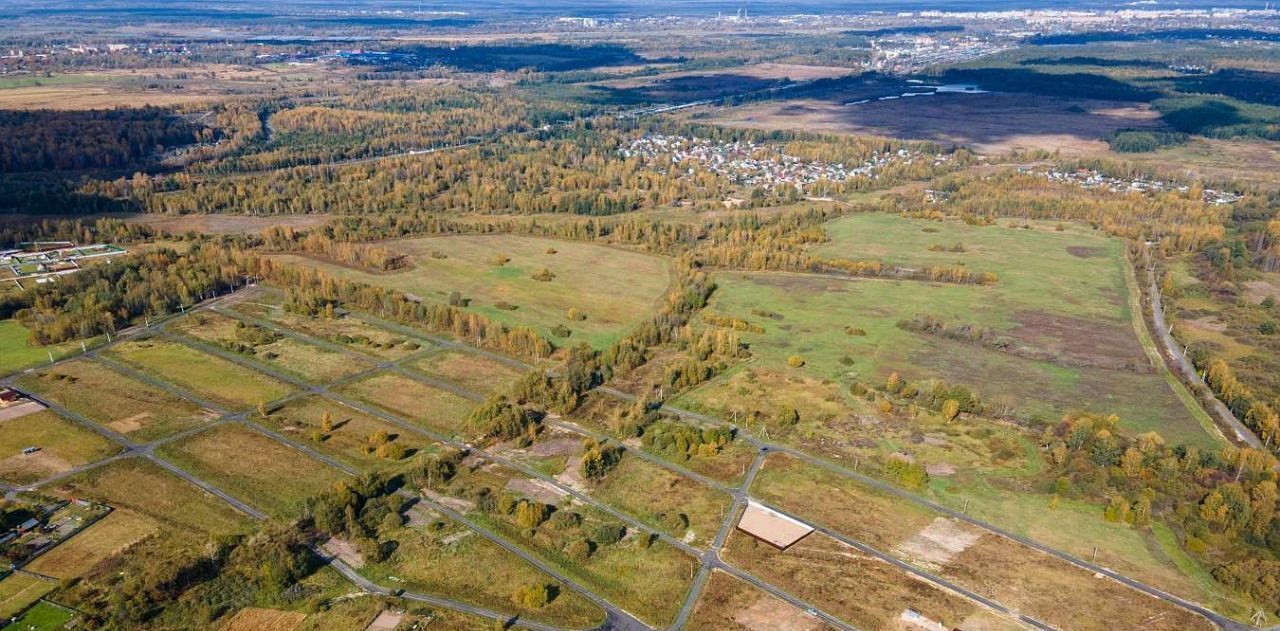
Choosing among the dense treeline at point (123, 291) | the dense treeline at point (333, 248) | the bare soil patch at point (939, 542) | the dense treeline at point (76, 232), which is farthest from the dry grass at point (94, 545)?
the dense treeline at point (76, 232)

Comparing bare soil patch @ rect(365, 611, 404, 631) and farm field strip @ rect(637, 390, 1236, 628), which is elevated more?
bare soil patch @ rect(365, 611, 404, 631)

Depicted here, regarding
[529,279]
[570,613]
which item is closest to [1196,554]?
[570,613]

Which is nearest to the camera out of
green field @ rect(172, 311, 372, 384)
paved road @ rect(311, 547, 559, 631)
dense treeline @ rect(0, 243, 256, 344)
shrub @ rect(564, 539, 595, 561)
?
paved road @ rect(311, 547, 559, 631)

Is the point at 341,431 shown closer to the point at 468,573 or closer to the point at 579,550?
the point at 468,573

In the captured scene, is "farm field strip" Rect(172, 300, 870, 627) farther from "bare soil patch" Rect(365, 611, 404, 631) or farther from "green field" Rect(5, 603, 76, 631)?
"green field" Rect(5, 603, 76, 631)

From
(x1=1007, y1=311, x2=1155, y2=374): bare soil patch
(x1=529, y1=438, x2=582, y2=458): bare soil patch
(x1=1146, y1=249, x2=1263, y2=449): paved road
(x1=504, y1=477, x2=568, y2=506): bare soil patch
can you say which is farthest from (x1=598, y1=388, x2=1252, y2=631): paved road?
(x1=1007, y1=311, x2=1155, y2=374): bare soil patch

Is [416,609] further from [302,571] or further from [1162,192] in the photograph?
[1162,192]

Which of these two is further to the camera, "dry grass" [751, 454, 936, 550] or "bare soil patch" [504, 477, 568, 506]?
"bare soil patch" [504, 477, 568, 506]
